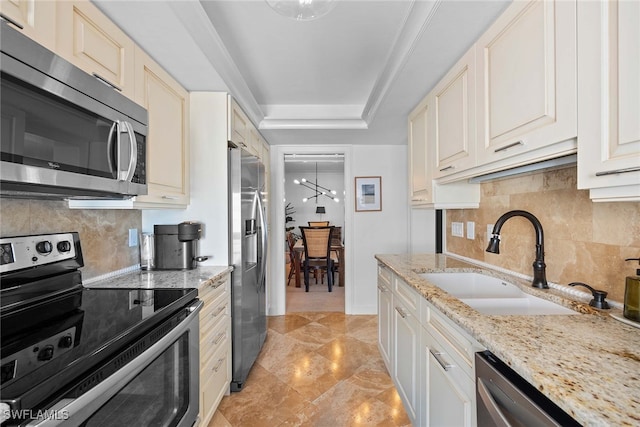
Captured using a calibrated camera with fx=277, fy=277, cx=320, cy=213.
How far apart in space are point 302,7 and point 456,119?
1067mm

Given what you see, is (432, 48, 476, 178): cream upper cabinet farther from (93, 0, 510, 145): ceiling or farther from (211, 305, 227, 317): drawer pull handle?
(211, 305, 227, 317): drawer pull handle

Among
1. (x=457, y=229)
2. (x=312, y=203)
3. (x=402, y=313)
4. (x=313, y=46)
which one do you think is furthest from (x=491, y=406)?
(x=312, y=203)

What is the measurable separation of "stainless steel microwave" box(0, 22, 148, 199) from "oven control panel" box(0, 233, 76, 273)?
0.62ft

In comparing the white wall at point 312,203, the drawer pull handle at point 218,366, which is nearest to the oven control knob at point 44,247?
the drawer pull handle at point 218,366

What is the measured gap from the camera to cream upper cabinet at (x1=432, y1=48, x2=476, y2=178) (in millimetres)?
1480

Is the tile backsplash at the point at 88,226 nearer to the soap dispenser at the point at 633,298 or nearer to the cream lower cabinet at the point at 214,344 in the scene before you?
the cream lower cabinet at the point at 214,344

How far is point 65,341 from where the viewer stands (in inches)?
32.4

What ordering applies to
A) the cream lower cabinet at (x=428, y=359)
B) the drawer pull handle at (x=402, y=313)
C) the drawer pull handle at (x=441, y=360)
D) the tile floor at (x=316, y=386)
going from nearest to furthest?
1. the cream lower cabinet at (x=428, y=359)
2. the drawer pull handle at (x=441, y=360)
3. the drawer pull handle at (x=402, y=313)
4. the tile floor at (x=316, y=386)

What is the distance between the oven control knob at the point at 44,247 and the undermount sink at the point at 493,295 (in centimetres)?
183

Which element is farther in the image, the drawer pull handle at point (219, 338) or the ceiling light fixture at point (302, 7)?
the drawer pull handle at point (219, 338)

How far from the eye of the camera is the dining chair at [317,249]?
14.6 feet

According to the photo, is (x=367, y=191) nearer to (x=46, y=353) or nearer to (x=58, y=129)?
(x=58, y=129)

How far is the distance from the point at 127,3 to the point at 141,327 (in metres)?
1.34

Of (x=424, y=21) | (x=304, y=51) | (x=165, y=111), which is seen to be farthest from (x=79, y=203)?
(x=424, y=21)
